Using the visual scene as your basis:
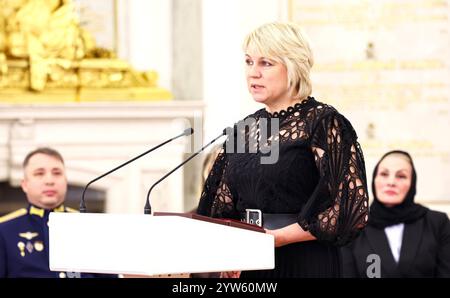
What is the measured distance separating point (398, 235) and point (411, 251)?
15cm

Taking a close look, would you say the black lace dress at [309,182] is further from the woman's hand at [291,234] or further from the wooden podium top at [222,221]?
the wooden podium top at [222,221]

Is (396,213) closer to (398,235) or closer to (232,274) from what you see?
(398,235)

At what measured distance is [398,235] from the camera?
6820 millimetres

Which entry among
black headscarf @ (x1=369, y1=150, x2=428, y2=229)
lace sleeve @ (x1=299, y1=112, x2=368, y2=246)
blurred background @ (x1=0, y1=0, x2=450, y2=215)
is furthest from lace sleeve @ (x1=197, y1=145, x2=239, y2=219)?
blurred background @ (x1=0, y1=0, x2=450, y2=215)

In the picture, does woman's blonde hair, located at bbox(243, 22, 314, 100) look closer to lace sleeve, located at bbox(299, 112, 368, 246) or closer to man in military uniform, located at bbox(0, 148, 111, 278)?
lace sleeve, located at bbox(299, 112, 368, 246)

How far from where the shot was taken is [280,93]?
4.09 meters

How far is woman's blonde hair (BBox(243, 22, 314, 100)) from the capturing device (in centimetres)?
404

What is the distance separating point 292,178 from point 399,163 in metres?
2.90

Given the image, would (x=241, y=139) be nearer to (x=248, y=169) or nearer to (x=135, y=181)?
(x=248, y=169)

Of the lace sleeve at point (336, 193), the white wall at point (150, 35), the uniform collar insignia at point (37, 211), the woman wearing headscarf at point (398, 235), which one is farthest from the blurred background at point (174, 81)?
the lace sleeve at point (336, 193)

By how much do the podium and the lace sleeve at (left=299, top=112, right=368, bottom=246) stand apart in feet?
0.72

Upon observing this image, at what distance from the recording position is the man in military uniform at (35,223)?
20.2 ft

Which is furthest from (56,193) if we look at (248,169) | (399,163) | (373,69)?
(373,69)

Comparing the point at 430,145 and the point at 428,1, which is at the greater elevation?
the point at 428,1
